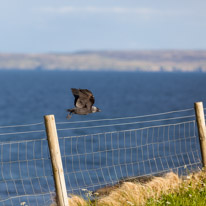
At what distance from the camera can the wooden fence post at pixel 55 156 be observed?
6891 millimetres

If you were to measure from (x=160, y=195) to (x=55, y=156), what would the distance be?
6.38 feet

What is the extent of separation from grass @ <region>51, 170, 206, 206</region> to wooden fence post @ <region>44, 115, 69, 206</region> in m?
0.44

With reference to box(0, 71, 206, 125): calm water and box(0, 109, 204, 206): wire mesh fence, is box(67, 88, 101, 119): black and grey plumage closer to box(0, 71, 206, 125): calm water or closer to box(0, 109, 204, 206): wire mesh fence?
box(0, 109, 204, 206): wire mesh fence

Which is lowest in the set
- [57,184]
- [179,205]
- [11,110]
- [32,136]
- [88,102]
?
[179,205]

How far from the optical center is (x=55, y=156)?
6922 millimetres

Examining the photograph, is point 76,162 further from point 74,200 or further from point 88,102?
point 88,102

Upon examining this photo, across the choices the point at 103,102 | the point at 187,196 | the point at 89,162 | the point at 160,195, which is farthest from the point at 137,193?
the point at 103,102

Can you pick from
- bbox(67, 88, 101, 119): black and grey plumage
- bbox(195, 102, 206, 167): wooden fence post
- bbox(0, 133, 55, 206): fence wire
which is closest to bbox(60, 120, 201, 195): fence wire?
bbox(195, 102, 206, 167): wooden fence post

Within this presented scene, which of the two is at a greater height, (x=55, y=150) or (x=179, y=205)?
(x=55, y=150)

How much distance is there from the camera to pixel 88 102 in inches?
281

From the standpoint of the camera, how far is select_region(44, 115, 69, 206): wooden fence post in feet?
22.6

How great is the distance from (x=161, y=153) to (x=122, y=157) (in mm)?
2167

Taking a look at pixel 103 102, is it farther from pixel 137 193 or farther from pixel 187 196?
pixel 187 196

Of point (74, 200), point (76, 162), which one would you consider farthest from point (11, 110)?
point (74, 200)
